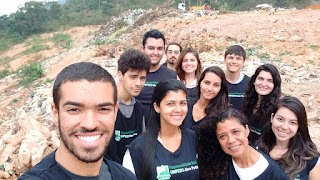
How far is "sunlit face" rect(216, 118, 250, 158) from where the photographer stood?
2.19 meters

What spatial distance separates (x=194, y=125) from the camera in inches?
112

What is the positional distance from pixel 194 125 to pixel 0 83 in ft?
50.4

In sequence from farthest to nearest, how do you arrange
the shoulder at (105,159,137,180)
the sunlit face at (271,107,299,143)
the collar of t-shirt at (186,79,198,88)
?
1. the collar of t-shirt at (186,79,198,88)
2. the sunlit face at (271,107,299,143)
3. the shoulder at (105,159,137,180)

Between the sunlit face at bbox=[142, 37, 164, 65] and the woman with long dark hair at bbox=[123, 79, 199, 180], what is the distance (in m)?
1.36

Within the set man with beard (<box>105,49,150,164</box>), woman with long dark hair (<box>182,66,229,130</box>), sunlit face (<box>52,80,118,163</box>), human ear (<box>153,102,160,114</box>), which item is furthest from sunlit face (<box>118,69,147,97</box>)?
sunlit face (<box>52,80,118,163</box>)

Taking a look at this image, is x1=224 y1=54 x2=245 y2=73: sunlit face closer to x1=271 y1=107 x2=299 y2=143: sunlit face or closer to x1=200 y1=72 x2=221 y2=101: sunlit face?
x1=200 y1=72 x2=221 y2=101: sunlit face

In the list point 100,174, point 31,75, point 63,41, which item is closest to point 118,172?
point 100,174

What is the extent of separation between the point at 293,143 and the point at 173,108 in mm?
1219

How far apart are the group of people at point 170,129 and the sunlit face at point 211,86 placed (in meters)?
0.01

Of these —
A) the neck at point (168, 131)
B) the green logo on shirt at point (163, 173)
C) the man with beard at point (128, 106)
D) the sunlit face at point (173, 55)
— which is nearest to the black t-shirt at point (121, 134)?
the man with beard at point (128, 106)

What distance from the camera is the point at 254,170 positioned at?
2.13 metres

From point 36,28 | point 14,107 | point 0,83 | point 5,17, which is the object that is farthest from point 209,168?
point 5,17

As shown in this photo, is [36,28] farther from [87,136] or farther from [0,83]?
[87,136]

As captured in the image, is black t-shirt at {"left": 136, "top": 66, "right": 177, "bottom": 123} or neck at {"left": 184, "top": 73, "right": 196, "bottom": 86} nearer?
black t-shirt at {"left": 136, "top": 66, "right": 177, "bottom": 123}
